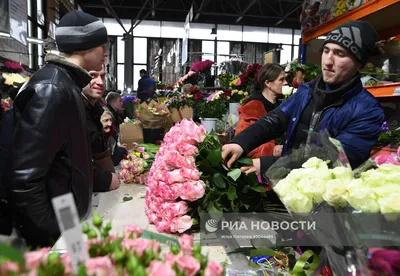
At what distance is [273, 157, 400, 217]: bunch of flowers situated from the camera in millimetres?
631

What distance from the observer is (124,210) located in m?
1.51

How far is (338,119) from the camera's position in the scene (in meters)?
1.45

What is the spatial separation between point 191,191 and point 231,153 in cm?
24

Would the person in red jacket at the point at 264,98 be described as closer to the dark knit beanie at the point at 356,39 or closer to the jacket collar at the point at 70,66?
the dark knit beanie at the point at 356,39

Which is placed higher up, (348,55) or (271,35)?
(271,35)

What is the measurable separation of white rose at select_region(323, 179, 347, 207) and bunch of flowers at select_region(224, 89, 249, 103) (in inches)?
111

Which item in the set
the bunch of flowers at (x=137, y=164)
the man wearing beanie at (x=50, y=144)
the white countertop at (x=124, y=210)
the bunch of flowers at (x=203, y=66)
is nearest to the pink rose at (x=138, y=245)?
the white countertop at (x=124, y=210)

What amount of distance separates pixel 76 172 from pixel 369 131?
3.98 feet

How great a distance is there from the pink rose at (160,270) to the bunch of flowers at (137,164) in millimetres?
1682

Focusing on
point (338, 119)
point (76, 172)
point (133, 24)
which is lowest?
point (76, 172)

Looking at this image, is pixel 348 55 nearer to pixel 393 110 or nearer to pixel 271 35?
pixel 393 110

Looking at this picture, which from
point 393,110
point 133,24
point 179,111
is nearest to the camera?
point 393,110

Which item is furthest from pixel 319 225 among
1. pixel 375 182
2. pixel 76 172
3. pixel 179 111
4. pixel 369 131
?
pixel 179 111

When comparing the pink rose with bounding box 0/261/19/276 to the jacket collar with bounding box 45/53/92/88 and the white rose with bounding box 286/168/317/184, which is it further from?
the jacket collar with bounding box 45/53/92/88
